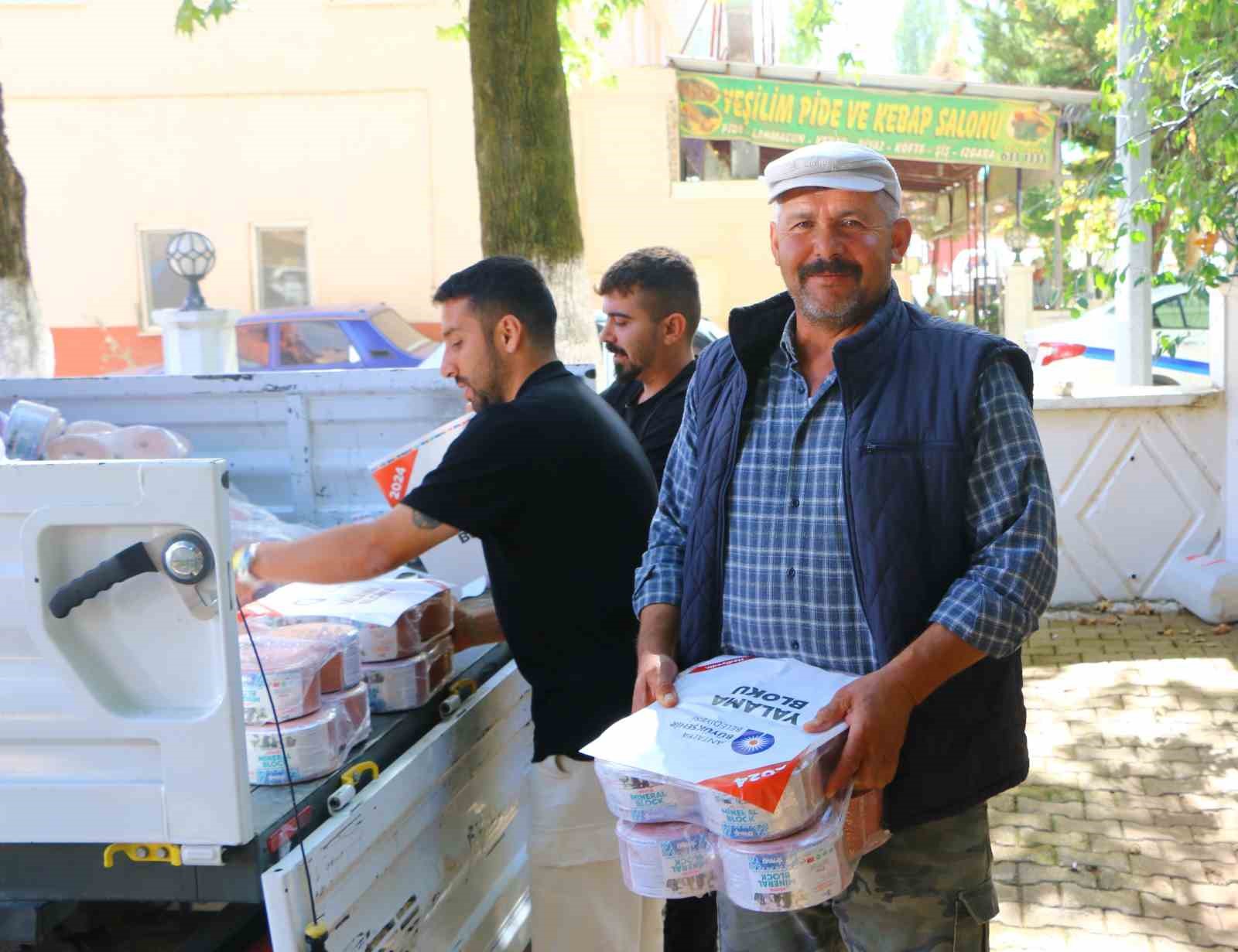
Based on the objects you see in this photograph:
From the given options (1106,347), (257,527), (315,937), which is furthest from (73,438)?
(1106,347)

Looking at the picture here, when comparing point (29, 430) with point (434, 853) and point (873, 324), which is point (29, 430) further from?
point (873, 324)

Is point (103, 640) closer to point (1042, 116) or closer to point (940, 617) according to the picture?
point (940, 617)

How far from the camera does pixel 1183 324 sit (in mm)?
12617

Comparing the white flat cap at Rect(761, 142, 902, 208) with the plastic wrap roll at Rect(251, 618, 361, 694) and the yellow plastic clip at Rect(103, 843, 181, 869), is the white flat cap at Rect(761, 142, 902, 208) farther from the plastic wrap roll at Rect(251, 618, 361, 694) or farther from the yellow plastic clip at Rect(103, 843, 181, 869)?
the yellow plastic clip at Rect(103, 843, 181, 869)

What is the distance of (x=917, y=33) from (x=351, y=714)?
286ft

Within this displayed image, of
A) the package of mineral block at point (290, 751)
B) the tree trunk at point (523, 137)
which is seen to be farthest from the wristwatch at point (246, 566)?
the tree trunk at point (523, 137)

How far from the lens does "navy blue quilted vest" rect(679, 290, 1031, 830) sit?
6.68 ft

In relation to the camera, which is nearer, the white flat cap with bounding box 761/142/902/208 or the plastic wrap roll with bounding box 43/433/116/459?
the white flat cap with bounding box 761/142/902/208

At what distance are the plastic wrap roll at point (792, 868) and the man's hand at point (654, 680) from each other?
0.30 meters

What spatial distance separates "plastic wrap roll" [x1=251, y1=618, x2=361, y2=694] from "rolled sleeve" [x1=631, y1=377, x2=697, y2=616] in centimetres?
55

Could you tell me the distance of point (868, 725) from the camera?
1921 mm

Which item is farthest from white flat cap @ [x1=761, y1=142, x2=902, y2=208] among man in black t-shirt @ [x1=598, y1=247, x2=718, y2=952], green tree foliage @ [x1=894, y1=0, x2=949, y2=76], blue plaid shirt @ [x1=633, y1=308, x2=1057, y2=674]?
green tree foliage @ [x1=894, y1=0, x2=949, y2=76]

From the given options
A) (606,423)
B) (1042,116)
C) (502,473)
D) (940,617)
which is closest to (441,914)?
(502,473)

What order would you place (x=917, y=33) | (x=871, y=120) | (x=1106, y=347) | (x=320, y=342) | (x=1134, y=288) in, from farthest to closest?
(x=917, y=33), (x=871, y=120), (x=320, y=342), (x=1106, y=347), (x=1134, y=288)
